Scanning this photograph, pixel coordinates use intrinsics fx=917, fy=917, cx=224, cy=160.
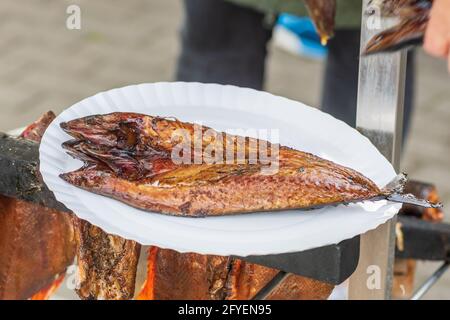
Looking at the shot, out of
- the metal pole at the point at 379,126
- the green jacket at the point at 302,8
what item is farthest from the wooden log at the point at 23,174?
the green jacket at the point at 302,8

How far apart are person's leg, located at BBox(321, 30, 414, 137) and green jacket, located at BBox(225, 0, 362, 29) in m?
0.21

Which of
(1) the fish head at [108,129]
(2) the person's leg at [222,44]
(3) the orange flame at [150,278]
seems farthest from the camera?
(2) the person's leg at [222,44]

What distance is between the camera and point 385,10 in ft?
4.45

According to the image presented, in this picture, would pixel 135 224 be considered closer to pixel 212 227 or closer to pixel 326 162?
pixel 212 227

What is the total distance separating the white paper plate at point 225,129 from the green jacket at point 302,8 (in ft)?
3.63

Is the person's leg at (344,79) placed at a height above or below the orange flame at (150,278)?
above

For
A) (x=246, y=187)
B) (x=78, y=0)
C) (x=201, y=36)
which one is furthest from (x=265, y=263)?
(x=78, y=0)

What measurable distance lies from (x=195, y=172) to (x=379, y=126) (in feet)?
1.16

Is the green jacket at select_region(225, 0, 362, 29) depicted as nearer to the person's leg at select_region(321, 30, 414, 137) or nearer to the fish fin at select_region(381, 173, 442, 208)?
the person's leg at select_region(321, 30, 414, 137)

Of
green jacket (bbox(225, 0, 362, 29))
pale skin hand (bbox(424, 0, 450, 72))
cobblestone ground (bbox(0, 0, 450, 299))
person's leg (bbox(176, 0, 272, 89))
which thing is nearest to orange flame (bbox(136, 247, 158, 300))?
pale skin hand (bbox(424, 0, 450, 72))

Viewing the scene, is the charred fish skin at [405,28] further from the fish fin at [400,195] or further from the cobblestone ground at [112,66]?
the cobblestone ground at [112,66]

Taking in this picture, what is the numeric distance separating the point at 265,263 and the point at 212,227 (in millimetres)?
150

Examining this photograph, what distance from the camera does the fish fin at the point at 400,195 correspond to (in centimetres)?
129

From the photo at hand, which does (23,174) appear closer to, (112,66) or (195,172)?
(195,172)
